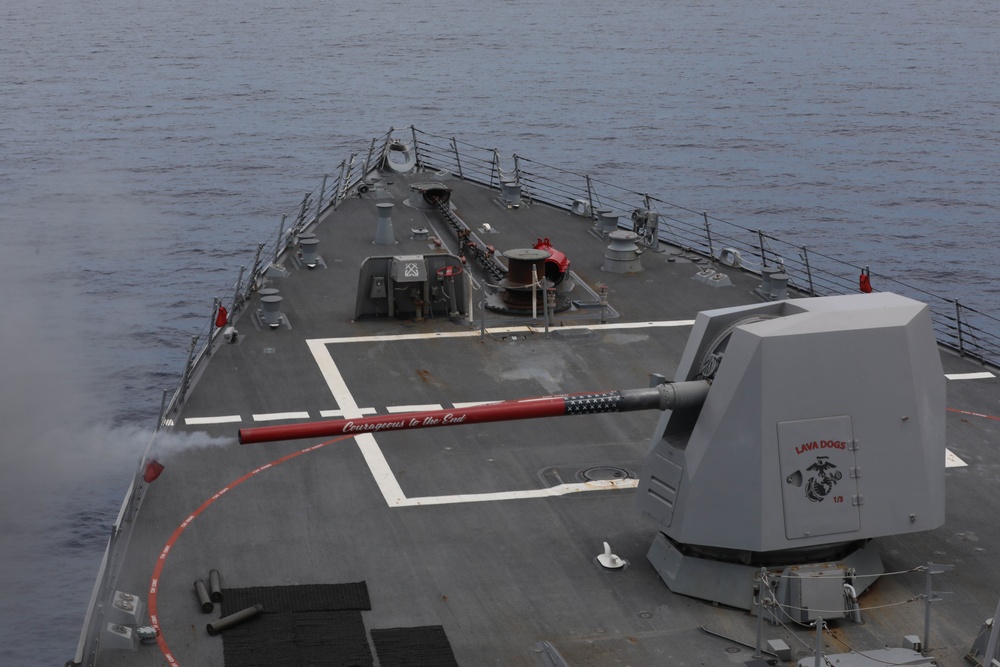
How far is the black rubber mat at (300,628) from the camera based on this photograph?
11.7 m

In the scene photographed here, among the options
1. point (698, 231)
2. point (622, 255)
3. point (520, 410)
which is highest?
point (520, 410)

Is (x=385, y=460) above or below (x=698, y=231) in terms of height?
above

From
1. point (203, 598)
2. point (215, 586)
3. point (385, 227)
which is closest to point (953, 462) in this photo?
point (215, 586)

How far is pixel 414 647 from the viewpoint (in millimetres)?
11961

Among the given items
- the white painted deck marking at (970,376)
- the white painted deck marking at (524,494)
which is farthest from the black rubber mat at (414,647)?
the white painted deck marking at (970,376)

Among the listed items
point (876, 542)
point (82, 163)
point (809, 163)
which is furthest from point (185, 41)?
point (876, 542)

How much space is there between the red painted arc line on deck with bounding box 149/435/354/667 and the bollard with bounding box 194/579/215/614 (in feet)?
1.36

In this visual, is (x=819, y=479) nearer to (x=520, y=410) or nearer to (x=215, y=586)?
(x=520, y=410)

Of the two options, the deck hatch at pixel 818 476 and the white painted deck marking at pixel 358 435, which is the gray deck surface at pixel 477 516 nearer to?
the white painted deck marking at pixel 358 435

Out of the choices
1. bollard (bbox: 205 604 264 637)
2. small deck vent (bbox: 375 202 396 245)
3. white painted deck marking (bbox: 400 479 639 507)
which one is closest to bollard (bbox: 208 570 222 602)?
bollard (bbox: 205 604 264 637)

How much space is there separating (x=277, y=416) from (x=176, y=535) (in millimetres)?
3978

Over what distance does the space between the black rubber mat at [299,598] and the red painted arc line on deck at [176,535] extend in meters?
0.67

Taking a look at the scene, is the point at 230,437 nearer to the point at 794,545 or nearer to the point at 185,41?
the point at 794,545

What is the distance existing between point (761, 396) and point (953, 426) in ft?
21.6
